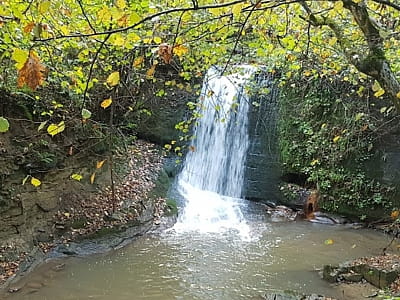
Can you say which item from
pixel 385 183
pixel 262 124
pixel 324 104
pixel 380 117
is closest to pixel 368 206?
pixel 385 183

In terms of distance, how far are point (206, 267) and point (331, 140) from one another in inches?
196

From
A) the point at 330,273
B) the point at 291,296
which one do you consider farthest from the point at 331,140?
the point at 291,296

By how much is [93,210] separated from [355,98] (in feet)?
20.8

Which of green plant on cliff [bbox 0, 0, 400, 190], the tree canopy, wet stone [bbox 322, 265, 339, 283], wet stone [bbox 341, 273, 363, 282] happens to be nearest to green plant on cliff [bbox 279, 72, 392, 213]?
green plant on cliff [bbox 0, 0, 400, 190]

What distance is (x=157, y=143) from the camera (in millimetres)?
11641

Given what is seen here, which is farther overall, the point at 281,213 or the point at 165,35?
the point at 281,213

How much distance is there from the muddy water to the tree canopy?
8.57 ft

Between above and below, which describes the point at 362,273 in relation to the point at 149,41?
below

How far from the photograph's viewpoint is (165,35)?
3.08 meters

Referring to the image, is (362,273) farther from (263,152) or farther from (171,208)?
(263,152)

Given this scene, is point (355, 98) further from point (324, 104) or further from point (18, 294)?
point (18, 294)

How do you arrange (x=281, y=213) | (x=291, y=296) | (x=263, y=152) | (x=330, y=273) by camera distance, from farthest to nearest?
(x=263, y=152) < (x=281, y=213) < (x=330, y=273) < (x=291, y=296)

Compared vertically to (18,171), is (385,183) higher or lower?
higher

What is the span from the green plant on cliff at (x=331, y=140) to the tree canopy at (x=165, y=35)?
885 millimetres
